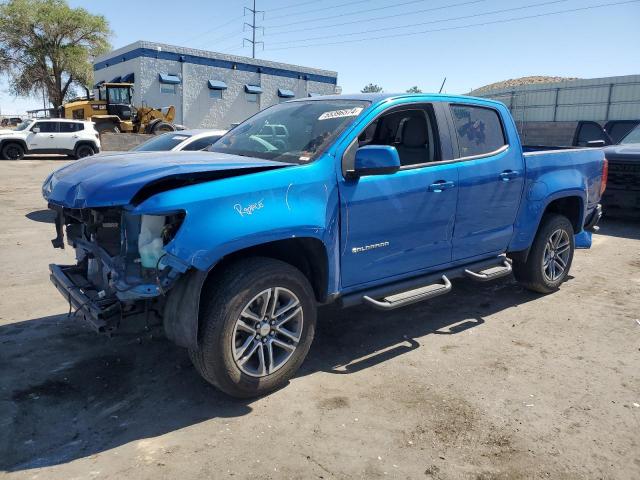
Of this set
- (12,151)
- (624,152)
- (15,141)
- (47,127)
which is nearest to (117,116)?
(47,127)

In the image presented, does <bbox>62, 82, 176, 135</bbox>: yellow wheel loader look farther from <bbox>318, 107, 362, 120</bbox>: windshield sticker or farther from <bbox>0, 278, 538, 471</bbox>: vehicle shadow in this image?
<bbox>318, 107, 362, 120</bbox>: windshield sticker

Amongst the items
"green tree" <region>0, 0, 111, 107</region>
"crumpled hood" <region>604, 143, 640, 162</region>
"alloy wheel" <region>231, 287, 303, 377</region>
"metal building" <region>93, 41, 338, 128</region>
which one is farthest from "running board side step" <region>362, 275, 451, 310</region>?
"green tree" <region>0, 0, 111, 107</region>

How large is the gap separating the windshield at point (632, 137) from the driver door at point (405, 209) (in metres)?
8.31

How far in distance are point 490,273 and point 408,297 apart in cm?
117

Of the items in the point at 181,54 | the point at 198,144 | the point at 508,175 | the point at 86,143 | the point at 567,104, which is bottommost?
the point at 86,143

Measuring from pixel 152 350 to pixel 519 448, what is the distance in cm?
275

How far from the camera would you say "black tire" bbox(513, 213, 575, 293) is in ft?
17.8

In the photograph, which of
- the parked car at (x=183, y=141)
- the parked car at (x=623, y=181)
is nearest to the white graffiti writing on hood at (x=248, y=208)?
the parked car at (x=183, y=141)

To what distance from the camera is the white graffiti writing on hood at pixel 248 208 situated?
3092 mm

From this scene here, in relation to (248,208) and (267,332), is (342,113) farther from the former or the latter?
(267,332)

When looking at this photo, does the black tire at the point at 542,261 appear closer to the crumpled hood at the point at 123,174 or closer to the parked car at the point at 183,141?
the crumpled hood at the point at 123,174

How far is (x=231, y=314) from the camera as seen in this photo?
3.15 meters

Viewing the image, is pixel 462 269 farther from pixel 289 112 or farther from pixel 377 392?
pixel 289 112

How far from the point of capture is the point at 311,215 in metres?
3.40
